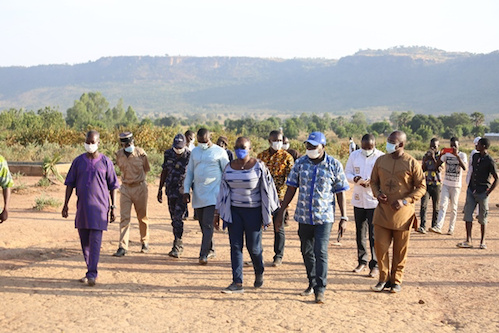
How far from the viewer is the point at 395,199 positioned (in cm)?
696

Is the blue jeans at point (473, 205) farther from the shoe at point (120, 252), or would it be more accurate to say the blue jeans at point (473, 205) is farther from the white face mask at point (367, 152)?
the shoe at point (120, 252)

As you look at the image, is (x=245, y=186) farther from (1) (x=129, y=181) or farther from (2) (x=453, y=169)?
(2) (x=453, y=169)

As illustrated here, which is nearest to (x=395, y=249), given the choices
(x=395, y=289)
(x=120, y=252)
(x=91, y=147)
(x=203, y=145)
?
(x=395, y=289)

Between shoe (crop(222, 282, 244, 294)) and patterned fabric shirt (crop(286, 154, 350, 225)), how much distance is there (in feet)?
3.47

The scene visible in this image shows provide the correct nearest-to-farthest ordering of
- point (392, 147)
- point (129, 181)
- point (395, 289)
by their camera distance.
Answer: point (392, 147), point (395, 289), point (129, 181)

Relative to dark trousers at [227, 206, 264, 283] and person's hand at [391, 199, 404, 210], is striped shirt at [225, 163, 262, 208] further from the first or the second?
person's hand at [391, 199, 404, 210]

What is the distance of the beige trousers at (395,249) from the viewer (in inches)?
279

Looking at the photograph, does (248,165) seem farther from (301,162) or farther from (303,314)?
(303,314)

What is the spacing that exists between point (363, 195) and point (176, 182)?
104 inches

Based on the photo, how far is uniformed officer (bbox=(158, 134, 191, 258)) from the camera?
8.69 m

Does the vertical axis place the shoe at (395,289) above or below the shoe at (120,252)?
above

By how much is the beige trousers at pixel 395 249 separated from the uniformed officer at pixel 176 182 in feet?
9.53

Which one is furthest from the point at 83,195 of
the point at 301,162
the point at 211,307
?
the point at 301,162

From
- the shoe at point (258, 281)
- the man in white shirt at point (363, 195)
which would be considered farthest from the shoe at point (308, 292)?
the man in white shirt at point (363, 195)
